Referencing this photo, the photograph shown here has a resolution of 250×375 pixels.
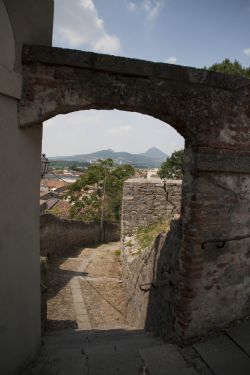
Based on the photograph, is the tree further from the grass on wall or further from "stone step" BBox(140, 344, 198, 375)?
"stone step" BBox(140, 344, 198, 375)

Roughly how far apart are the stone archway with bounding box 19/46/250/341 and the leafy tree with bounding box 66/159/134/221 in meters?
16.1

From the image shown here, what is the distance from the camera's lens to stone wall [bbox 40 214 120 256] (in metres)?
13.6

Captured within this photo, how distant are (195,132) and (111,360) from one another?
3173 millimetres

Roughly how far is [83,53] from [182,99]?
1.33 meters

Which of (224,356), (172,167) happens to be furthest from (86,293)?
(172,167)

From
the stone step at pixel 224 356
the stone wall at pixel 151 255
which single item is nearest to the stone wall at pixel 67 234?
the stone wall at pixel 151 255

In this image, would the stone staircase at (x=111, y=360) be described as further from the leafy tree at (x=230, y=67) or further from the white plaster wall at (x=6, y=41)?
the leafy tree at (x=230, y=67)

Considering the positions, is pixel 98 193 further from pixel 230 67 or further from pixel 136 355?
pixel 136 355

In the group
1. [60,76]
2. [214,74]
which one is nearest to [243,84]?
[214,74]

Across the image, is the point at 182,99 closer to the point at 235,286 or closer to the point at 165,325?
the point at 235,286

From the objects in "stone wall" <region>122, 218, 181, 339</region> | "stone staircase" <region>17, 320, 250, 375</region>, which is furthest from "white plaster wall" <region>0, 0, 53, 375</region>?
"stone wall" <region>122, 218, 181, 339</region>

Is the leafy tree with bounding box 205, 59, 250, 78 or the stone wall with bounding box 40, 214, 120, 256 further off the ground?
the leafy tree with bounding box 205, 59, 250, 78

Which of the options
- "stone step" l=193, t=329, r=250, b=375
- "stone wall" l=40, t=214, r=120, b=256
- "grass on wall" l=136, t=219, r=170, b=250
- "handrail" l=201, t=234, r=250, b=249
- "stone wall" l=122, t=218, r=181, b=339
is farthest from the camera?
"stone wall" l=40, t=214, r=120, b=256

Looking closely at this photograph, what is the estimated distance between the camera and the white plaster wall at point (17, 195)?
3.26 m
